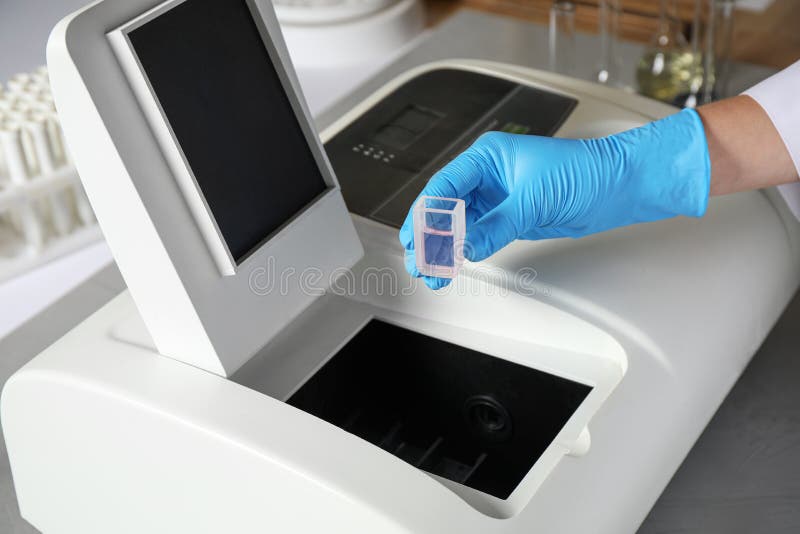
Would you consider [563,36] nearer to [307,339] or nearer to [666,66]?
[666,66]

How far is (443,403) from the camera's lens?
2.97 ft

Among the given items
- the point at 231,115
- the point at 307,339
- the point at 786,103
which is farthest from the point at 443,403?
the point at 786,103

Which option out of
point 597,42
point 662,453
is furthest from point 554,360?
point 597,42

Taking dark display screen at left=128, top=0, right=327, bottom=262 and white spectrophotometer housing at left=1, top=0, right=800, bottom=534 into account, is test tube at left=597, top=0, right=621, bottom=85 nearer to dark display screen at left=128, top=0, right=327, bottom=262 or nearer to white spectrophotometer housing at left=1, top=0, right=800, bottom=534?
white spectrophotometer housing at left=1, top=0, right=800, bottom=534

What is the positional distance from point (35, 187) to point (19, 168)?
3 centimetres

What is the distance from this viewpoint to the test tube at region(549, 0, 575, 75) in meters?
1.51

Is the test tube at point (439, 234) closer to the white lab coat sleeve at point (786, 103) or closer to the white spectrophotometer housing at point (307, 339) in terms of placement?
the white spectrophotometer housing at point (307, 339)

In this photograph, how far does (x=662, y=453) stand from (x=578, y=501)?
0.13 m

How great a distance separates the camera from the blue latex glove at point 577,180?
2.77ft

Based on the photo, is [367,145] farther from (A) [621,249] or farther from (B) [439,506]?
(B) [439,506]

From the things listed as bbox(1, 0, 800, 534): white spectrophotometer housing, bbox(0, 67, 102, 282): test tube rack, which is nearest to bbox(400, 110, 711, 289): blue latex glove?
bbox(1, 0, 800, 534): white spectrophotometer housing

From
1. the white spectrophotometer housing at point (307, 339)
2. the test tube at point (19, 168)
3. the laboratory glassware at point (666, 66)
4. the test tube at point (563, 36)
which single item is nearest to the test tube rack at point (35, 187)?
the test tube at point (19, 168)

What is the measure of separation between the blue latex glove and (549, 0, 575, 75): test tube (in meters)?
0.66

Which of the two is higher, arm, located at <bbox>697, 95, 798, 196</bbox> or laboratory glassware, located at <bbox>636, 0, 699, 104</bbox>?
arm, located at <bbox>697, 95, 798, 196</bbox>
